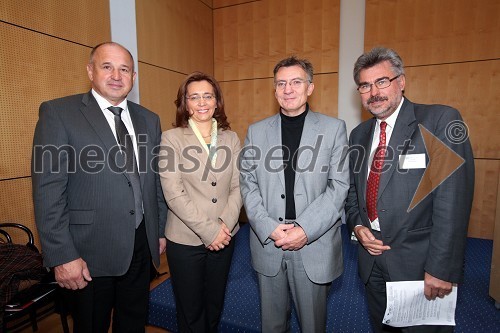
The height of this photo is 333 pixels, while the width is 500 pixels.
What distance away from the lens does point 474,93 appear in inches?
152

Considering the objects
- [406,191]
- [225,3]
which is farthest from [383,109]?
[225,3]

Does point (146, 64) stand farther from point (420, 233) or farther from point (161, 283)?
point (420, 233)

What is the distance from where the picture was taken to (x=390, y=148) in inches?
60.1

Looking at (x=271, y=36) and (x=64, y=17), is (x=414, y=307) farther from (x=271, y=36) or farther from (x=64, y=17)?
(x=271, y=36)

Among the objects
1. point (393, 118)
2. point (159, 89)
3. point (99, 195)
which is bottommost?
point (99, 195)

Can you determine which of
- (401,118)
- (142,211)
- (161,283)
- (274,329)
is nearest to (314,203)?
(401,118)

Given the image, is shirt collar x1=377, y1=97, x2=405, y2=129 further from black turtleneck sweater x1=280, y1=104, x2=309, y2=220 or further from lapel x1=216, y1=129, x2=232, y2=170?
lapel x1=216, y1=129, x2=232, y2=170

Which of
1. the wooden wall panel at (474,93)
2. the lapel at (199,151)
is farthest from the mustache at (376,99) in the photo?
the wooden wall panel at (474,93)

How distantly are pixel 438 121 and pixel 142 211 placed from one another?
159 centimetres

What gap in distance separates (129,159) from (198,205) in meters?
0.46

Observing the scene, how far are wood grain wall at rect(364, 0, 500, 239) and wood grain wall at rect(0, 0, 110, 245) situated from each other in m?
3.72

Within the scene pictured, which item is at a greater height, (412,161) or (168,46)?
(168,46)

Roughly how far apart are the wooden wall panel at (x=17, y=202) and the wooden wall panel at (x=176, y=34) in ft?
6.47

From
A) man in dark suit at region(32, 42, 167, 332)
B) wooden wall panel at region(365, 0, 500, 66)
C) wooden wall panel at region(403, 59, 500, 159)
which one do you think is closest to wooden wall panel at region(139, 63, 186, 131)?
man in dark suit at region(32, 42, 167, 332)
